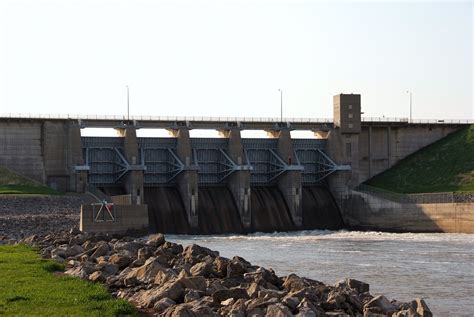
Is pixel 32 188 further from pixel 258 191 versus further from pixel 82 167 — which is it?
pixel 258 191

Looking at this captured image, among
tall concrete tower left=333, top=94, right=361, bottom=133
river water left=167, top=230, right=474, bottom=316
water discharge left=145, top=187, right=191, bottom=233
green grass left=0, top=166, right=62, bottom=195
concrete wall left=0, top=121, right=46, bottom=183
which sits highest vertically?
tall concrete tower left=333, top=94, right=361, bottom=133

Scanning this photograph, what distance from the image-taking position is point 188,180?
221 ft

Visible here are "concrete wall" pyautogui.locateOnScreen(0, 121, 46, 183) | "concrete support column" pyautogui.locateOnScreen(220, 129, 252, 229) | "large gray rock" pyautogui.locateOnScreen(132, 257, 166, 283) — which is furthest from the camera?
"concrete support column" pyautogui.locateOnScreen(220, 129, 252, 229)

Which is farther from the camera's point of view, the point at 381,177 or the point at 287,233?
the point at 381,177

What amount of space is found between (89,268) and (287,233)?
46818mm

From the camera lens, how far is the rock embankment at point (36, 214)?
144ft

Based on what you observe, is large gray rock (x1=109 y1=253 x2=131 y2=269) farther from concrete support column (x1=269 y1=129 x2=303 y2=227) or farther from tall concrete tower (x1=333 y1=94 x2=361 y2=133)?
tall concrete tower (x1=333 y1=94 x2=361 y2=133)

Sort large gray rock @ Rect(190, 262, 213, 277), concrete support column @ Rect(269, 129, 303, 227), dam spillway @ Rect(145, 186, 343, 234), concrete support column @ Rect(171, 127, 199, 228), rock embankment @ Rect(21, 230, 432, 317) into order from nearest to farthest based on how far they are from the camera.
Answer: rock embankment @ Rect(21, 230, 432, 317) < large gray rock @ Rect(190, 262, 213, 277) < dam spillway @ Rect(145, 186, 343, 234) < concrete support column @ Rect(171, 127, 199, 228) < concrete support column @ Rect(269, 129, 303, 227)

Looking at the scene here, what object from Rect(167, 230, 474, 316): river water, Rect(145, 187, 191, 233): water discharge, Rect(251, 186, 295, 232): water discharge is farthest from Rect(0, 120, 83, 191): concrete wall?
Rect(251, 186, 295, 232): water discharge

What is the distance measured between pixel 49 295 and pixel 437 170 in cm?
6398

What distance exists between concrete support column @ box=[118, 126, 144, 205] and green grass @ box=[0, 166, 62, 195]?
21.7 ft

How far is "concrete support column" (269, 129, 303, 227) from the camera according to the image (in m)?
70.6

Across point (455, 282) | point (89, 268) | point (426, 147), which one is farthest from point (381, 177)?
point (89, 268)

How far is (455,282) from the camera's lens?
32.0 metres
